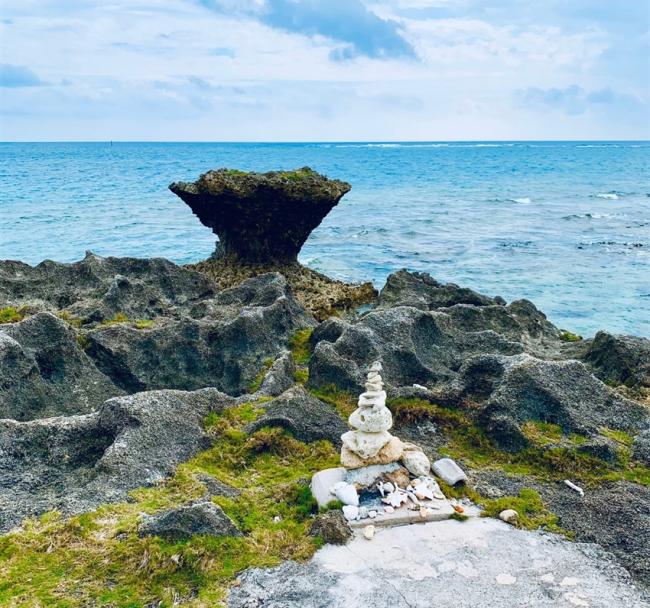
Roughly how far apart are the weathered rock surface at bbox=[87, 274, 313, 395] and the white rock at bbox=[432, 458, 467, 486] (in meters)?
7.78

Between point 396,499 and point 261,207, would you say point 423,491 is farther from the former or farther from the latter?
point 261,207

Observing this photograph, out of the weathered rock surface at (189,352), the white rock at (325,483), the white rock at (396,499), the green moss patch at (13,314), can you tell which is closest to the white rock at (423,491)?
the white rock at (396,499)

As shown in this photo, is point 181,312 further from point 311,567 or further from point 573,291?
point 573,291

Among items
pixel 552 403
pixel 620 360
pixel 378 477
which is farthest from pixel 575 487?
pixel 620 360

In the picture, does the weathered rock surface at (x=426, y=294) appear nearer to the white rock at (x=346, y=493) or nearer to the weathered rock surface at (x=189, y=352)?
the weathered rock surface at (x=189, y=352)

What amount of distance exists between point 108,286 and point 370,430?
16178 millimetres

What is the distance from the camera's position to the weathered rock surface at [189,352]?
2041 cm

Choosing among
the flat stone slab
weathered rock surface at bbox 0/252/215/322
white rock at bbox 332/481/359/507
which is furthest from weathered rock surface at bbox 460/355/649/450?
weathered rock surface at bbox 0/252/215/322

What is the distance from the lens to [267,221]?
34469 millimetres

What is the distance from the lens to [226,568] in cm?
1150

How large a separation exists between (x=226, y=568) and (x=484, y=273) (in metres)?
42.4

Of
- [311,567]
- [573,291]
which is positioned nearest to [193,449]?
[311,567]

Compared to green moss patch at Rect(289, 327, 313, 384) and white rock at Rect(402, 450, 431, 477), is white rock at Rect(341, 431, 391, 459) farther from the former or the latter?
green moss patch at Rect(289, 327, 313, 384)

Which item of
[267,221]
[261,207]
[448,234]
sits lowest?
[448,234]
